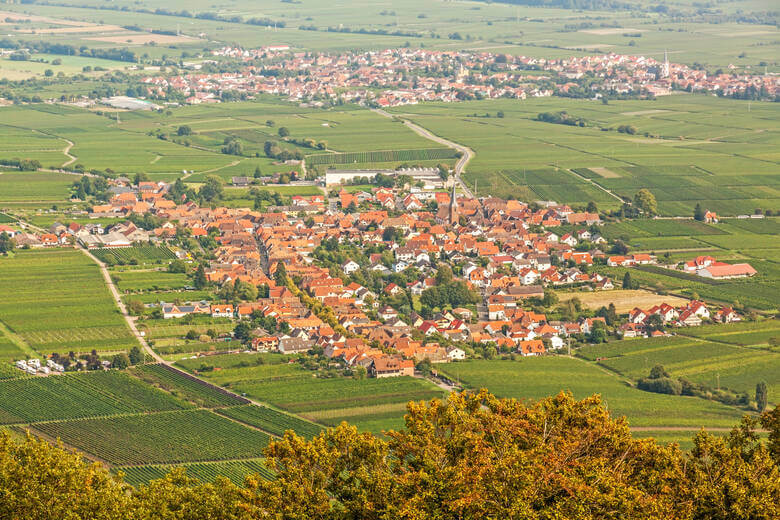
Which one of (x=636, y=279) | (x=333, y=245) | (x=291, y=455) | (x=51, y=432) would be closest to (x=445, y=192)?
(x=333, y=245)

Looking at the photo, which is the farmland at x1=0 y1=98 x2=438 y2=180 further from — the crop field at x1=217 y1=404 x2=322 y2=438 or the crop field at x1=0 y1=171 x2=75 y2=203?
the crop field at x1=217 y1=404 x2=322 y2=438

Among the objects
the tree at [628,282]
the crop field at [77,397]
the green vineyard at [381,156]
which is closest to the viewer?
the crop field at [77,397]

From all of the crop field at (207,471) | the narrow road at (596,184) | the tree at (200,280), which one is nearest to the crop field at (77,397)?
the crop field at (207,471)

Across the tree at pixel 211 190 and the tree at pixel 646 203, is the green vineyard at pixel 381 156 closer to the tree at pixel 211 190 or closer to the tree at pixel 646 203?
the tree at pixel 211 190

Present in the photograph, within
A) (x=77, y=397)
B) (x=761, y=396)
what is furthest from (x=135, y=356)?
(x=761, y=396)

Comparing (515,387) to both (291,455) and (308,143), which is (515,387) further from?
(308,143)

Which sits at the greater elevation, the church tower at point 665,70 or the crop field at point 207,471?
the church tower at point 665,70

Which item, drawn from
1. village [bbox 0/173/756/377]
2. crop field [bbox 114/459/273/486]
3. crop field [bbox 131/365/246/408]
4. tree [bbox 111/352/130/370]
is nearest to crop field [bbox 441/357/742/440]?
village [bbox 0/173/756/377]
